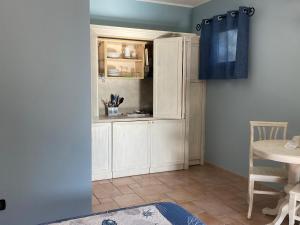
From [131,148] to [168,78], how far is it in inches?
42.3

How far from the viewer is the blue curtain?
11.5ft

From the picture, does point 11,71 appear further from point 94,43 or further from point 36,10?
point 94,43

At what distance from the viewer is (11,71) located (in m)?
2.18

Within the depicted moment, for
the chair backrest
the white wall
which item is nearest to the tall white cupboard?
the chair backrest

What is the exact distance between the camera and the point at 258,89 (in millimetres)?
3475

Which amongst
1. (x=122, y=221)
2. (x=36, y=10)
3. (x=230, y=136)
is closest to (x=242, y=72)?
(x=230, y=136)

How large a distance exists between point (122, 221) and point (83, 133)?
1.14 m

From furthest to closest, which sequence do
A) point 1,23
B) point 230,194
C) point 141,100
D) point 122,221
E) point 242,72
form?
point 141,100, point 242,72, point 230,194, point 1,23, point 122,221

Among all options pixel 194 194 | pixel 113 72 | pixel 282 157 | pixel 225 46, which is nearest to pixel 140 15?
pixel 113 72

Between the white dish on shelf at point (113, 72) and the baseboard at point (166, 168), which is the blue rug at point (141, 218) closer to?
the baseboard at point (166, 168)

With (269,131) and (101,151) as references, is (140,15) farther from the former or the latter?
(269,131)

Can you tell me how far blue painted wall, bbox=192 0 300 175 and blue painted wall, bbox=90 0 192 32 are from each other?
36 cm

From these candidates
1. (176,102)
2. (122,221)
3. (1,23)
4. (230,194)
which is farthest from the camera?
(176,102)

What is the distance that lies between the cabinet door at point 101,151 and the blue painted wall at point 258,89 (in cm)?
161
